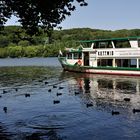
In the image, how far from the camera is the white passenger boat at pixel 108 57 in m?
69.2

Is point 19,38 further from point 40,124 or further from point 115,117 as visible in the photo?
point 115,117

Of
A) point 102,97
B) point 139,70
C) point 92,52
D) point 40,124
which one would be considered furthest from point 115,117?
point 92,52

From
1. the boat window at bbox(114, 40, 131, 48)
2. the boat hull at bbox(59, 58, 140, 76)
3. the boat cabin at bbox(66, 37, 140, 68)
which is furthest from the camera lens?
the boat window at bbox(114, 40, 131, 48)

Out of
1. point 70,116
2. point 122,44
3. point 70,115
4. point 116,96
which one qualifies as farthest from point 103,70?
point 70,116

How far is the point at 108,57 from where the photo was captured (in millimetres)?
74062

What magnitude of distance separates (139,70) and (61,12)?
4783cm

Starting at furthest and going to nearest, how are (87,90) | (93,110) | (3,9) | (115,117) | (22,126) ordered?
(87,90) < (93,110) < (115,117) < (22,126) < (3,9)

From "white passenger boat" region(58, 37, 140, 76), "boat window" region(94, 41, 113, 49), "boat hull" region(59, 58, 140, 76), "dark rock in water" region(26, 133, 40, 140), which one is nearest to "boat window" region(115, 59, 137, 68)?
"white passenger boat" region(58, 37, 140, 76)

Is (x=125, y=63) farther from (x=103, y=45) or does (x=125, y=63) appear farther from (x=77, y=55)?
(x=77, y=55)

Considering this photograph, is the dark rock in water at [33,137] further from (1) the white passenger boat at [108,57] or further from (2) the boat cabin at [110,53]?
(2) the boat cabin at [110,53]

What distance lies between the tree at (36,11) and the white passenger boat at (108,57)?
47484mm

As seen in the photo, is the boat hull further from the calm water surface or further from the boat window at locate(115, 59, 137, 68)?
the calm water surface

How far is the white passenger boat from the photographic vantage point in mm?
69188

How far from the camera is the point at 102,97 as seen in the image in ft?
139
